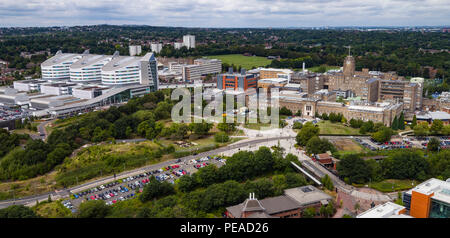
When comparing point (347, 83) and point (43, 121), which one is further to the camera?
point (347, 83)

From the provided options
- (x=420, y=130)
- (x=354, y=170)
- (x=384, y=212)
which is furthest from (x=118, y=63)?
(x=384, y=212)

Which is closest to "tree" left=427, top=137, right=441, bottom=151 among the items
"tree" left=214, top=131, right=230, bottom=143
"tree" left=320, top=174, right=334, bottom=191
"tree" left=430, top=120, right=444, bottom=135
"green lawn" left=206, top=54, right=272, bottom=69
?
"tree" left=430, top=120, right=444, bottom=135

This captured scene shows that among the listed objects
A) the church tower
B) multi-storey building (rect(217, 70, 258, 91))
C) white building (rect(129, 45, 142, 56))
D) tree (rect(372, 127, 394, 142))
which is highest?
white building (rect(129, 45, 142, 56))

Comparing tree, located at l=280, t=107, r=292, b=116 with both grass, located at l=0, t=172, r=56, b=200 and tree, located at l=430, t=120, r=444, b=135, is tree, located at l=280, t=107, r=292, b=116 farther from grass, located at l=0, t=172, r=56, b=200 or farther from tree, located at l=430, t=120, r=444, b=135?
grass, located at l=0, t=172, r=56, b=200

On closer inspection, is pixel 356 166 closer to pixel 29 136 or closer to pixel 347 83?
pixel 347 83

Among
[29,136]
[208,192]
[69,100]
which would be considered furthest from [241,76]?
[208,192]

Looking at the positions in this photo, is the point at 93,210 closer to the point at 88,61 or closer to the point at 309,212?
the point at 309,212
